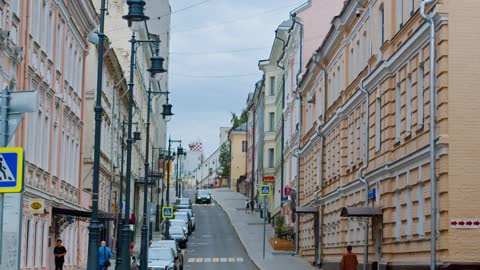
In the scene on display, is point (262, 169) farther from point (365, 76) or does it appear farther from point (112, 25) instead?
point (365, 76)

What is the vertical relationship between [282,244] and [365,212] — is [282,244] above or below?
below

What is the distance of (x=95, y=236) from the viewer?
21.4 meters

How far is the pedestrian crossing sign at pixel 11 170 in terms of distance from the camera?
1235 cm

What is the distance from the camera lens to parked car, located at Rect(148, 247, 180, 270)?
38000 mm

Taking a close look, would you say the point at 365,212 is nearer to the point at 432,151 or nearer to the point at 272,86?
the point at 432,151

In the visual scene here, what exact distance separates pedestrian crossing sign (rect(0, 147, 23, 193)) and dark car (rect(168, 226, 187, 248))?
170ft

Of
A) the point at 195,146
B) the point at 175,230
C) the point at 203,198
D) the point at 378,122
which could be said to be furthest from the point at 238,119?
the point at 378,122

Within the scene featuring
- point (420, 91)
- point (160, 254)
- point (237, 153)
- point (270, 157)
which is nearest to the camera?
point (420, 91)

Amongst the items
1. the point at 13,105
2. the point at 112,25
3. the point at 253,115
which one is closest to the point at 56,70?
the point at 13,105

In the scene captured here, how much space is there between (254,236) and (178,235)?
908 centimetres

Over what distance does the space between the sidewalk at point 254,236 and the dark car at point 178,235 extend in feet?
12.6

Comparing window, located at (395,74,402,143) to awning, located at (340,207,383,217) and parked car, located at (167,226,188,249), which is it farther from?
parked car, located at (167,226,188,249)

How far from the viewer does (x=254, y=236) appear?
7312 centimetres

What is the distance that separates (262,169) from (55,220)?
178 ft
